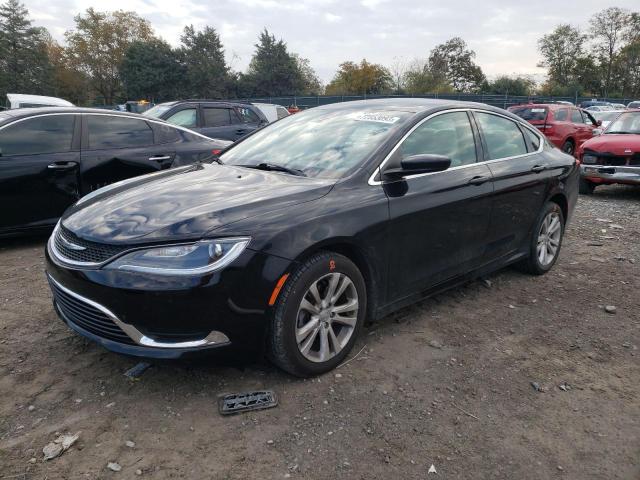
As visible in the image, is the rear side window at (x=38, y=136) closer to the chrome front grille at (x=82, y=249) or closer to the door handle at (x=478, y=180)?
the chrome front grille at (x=82, y=249)

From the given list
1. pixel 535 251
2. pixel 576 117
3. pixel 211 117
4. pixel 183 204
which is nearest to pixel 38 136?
pixel 183 204

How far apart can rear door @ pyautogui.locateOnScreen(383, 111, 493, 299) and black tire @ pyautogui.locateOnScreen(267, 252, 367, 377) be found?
0.51m

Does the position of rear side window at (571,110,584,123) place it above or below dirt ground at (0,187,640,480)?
above

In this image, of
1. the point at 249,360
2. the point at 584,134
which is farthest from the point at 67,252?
the point at 584,134

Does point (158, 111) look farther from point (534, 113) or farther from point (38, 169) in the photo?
point (534, 113)

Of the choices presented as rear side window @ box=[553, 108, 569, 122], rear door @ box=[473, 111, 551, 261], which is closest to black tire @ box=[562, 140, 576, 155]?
rear side window @ box=[553, 108, 569, 122]

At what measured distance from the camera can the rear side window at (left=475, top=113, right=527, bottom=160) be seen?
406cm

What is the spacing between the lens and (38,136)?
5.27 meters

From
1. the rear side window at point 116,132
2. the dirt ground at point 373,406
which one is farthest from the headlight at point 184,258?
the rear side window at point 116,132

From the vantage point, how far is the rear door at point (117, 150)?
5.52 metres

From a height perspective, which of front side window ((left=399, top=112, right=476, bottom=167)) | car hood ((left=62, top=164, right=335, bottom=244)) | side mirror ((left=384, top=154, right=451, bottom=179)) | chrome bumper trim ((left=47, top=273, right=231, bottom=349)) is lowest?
chrome bumper trim ((left=47, top=273, right=231, bottom=349))

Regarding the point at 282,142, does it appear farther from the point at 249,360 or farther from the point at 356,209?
the point at 249,360

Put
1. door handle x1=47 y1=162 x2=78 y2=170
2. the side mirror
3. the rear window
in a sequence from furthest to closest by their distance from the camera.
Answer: the rear window
door handle x1=47 y1=162 x2=78 y2=170
the side mirror

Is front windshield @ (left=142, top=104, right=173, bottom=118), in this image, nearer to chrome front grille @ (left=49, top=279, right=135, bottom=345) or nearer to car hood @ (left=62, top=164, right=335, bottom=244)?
car hood @ (left=62, top=164, right=335, bottom=244)
